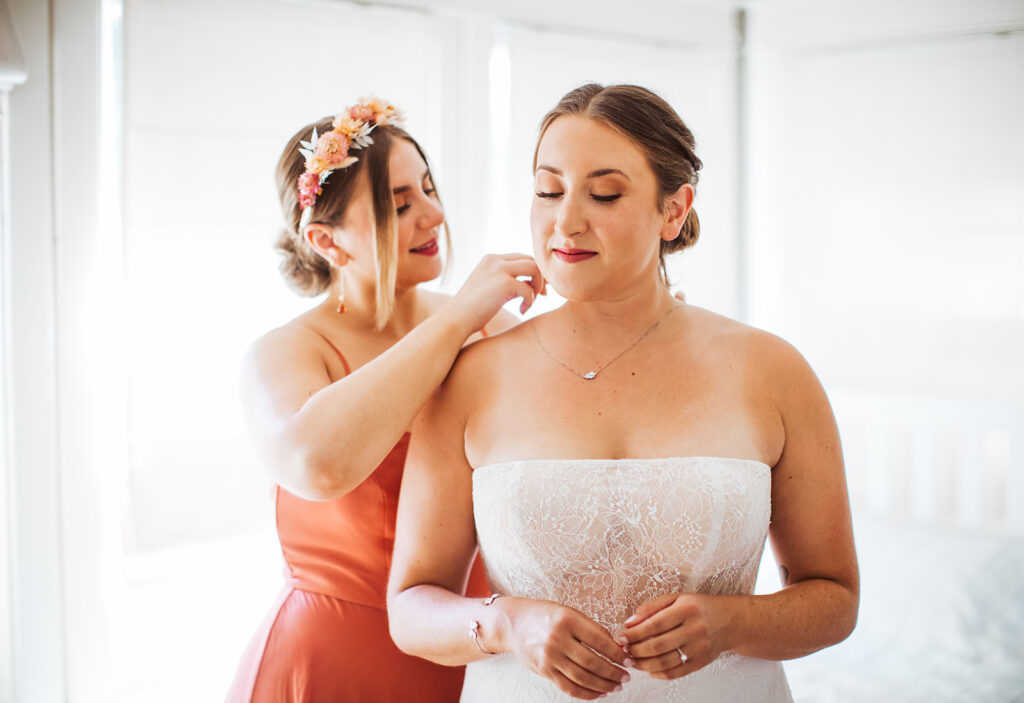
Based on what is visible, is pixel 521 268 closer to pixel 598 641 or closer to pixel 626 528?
pixel 626 528

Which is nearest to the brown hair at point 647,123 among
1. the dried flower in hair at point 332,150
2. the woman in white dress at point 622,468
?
the woman in white dress at point 622,468

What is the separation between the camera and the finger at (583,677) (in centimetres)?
104

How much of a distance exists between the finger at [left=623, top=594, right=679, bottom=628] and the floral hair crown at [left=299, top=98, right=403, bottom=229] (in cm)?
96

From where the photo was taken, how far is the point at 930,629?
8.86 ft

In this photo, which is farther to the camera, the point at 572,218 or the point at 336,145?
the point at 336,145

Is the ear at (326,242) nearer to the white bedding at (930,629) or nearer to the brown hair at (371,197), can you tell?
the brown hair at (371,197)

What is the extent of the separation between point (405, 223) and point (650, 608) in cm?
86

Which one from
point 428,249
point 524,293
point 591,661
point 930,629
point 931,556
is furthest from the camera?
point 931,556

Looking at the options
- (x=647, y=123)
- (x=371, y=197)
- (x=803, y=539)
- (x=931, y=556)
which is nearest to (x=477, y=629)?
(x=803, y=539)

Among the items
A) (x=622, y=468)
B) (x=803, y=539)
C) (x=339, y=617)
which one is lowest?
(x=339, y=617)

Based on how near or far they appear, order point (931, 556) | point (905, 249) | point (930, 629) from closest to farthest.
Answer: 1. point (930, 629)
2. point (931, 556)
3. point (905, 249)

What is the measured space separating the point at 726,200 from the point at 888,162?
2.40 ft

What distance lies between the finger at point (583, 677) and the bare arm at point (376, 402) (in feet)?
1.42

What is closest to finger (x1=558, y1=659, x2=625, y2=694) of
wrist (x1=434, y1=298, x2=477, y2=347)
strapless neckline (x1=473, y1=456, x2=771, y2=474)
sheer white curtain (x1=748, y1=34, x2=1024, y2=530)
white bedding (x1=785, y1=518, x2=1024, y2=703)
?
strapless neckline (x1=473, y1=456, x2=771, y2=474)
